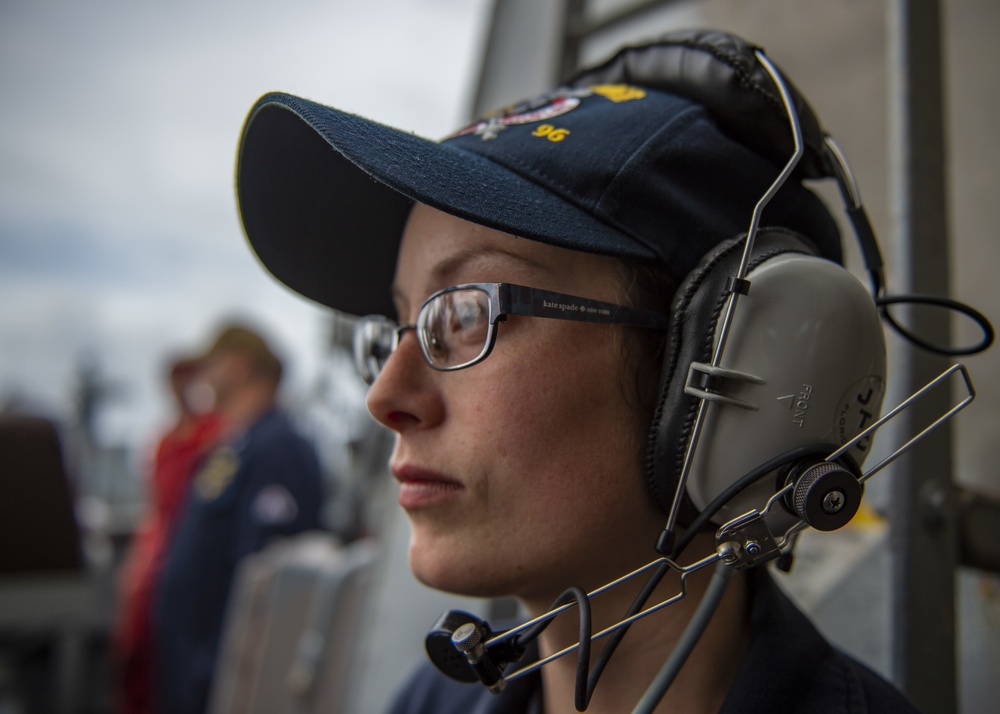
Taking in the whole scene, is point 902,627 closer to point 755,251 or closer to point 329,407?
point 755,251

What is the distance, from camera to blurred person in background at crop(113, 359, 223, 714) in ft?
9.02

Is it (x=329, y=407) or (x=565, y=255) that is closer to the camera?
(x=565, y=255)

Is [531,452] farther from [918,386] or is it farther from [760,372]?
[918,386]

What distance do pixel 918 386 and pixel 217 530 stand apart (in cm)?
241

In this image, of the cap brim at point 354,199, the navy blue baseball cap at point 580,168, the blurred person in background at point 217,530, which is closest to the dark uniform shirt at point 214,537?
the blurred person in background at point 217,530

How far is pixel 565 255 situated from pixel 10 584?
3.43 m

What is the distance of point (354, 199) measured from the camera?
40.5 inches

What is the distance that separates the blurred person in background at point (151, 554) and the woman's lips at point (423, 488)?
237 cm

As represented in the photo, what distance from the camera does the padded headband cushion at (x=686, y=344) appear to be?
73 centimetres

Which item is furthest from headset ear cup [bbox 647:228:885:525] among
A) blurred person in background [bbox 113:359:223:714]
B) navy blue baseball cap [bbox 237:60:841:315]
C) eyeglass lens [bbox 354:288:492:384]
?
blurred person in background [bbox 113:359:223:714]

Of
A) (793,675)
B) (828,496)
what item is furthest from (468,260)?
Result: (793,675)

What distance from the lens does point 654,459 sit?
0.76m

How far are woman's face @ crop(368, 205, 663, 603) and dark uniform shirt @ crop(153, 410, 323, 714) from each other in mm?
2063

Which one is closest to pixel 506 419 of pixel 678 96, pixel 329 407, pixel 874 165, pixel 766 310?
pixel 766 310
